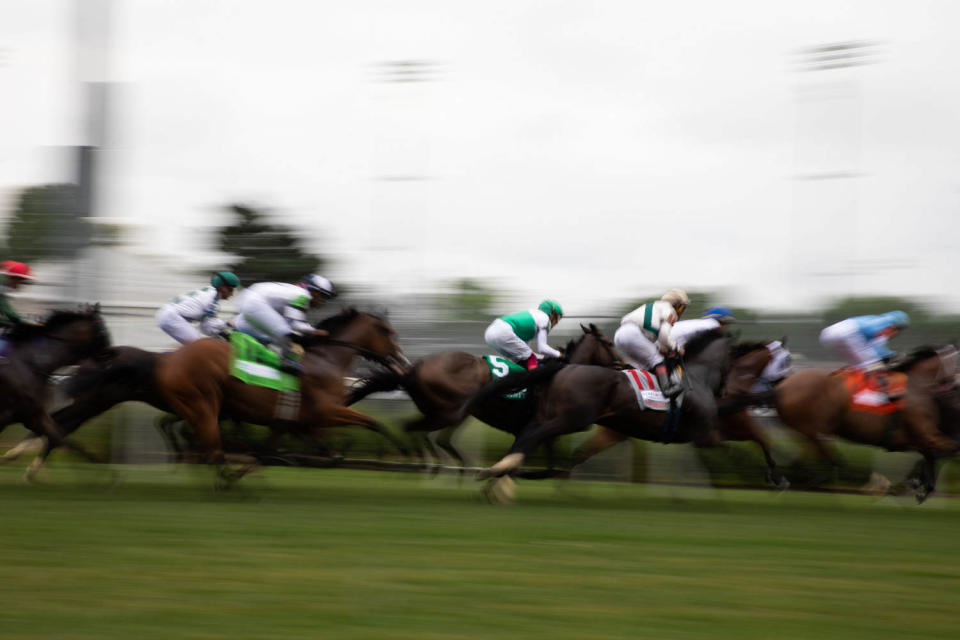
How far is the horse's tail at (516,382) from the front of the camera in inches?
311

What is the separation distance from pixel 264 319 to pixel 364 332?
972mm

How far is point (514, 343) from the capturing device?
29.6 ft

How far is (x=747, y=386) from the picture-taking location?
959 centimetres

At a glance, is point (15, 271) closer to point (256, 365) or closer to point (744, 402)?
point (256, 365)

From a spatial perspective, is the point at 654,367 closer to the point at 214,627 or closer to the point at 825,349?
the point at 825,349

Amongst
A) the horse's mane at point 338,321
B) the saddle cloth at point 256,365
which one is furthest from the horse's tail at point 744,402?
the saddle cloth at point 256,365

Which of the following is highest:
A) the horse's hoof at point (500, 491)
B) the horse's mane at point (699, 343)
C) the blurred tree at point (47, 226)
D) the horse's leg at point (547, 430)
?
the blurred tree at point (47, 226)

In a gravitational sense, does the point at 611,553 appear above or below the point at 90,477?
above

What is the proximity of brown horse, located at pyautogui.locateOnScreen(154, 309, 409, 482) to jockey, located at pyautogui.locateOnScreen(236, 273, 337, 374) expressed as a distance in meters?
0.15

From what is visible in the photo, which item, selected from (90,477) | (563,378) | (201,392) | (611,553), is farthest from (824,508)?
(90,477)

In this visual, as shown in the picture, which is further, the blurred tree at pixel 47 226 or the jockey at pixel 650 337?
the blurred tree at pixel 47 226

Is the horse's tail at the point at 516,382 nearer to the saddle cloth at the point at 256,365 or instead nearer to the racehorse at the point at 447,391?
the racehorse at the point at 447,391

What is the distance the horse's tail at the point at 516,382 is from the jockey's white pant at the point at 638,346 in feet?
1.60

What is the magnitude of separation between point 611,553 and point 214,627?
231 centimetres
